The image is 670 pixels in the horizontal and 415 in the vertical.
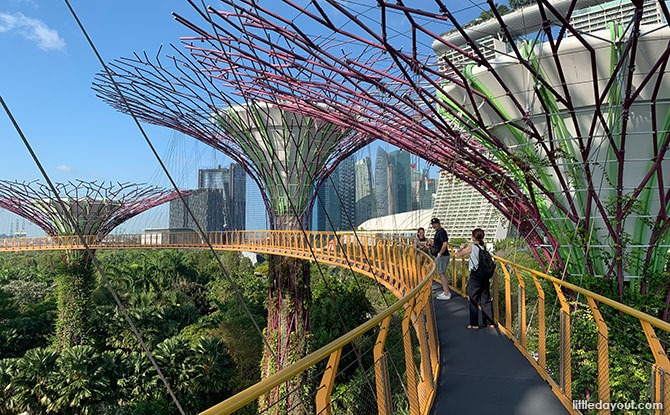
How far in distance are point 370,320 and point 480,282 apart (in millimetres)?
3526

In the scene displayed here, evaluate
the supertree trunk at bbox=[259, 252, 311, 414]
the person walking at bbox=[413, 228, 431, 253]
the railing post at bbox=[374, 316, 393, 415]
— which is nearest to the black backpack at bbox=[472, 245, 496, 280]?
the railing post at bbox=[374, 316, 393, 415]

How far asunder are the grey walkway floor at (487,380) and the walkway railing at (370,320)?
17 centimetres

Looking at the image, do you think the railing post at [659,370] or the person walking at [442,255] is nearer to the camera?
the railing post at [659,370]

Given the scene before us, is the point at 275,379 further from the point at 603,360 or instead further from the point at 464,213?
the point at 464,213

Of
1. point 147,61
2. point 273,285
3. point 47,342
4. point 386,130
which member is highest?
point 147,61

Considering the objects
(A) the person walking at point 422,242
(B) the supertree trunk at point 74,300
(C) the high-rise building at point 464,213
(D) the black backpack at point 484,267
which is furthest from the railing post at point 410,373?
(C) the high-rise building at point 464,213

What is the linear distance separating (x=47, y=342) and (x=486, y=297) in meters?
23.6

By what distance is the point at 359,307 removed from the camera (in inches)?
922

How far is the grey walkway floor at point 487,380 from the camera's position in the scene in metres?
3.56

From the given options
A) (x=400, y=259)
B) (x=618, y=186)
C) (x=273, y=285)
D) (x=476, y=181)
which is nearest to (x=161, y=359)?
(x=273, y=285)

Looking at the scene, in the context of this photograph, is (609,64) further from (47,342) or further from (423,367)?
(47,342)

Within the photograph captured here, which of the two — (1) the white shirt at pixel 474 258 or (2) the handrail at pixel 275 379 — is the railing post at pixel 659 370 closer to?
(2) the handrail at pixel 275 379

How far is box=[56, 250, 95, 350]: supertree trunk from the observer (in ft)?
67.3

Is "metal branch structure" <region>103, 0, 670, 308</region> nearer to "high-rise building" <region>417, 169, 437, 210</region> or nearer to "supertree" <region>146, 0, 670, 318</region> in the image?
"supertree" <region>146, 0, 670, 318</region>
